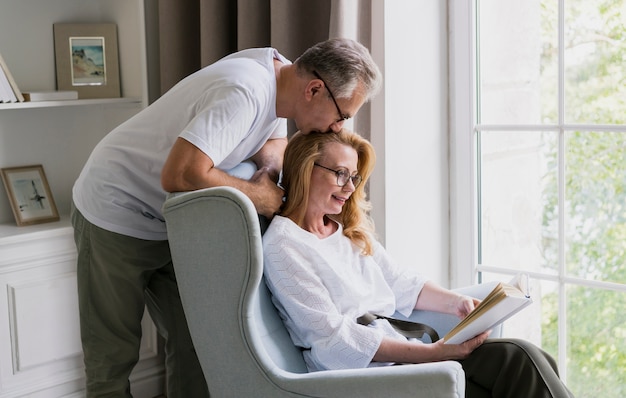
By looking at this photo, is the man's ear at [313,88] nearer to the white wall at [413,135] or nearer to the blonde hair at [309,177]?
the blonde hair at [309,177]

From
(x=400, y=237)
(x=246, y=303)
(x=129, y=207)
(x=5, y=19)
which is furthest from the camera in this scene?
(x=5, y=19)

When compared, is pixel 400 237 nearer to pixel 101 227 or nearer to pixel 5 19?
pixel 101 227

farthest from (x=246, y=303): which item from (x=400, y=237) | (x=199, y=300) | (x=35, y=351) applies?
(x=35, y=351)

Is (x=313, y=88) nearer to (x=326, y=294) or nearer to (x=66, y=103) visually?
(x=326, y=294)

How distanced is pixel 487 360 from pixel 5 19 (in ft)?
6.51

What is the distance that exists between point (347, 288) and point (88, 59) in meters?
1.58

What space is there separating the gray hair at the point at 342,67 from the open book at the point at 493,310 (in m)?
0.57

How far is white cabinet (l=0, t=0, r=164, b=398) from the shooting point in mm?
2619

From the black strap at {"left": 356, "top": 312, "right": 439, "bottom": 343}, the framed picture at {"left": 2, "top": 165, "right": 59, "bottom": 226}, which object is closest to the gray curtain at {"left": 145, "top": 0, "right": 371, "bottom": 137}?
the framed picture at {"left": 2, "top": 165, "right": 59, "bottom": 226}

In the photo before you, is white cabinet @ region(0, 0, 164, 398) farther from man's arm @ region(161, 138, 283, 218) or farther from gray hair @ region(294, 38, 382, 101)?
gray hair @ region(294, 38, 382, 101)

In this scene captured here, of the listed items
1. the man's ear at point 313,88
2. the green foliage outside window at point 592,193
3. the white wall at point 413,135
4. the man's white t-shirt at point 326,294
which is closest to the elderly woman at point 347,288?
the man's white t-shirt at point 326,294

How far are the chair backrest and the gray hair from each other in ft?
1.30

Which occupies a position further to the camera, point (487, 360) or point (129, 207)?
point (129, 207)

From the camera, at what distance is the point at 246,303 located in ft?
5.46
